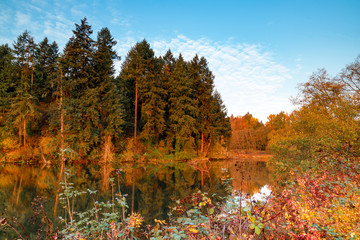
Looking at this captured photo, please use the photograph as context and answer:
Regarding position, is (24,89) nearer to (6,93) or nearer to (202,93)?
(6,93)

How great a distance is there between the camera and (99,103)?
973 inches

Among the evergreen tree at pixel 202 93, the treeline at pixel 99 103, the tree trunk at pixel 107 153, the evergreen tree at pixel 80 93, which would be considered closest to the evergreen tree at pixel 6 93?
the treeline at pixel 99 103

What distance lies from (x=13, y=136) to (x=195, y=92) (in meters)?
23.1

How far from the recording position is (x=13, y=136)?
25.0m

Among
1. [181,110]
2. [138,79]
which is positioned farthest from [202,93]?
[138,79]

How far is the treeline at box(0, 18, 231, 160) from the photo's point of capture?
23.7 m

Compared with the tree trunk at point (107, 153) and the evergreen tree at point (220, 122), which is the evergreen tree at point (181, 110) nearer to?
the evergreen tree at point (220, 122)

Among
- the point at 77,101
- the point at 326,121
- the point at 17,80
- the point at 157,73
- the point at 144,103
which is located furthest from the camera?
the point at 157,73

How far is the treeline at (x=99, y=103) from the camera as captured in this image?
2367cm

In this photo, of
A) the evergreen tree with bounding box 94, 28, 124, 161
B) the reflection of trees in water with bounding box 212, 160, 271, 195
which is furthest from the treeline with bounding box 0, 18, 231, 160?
the reflection of trees in water with bounding box 212, 160, 271, 195

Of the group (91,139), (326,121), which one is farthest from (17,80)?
(326,121)

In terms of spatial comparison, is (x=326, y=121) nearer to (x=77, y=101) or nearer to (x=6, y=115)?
(x=77, y=101)

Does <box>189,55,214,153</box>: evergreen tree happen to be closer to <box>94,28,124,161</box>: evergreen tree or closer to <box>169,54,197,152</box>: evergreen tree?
<box>169,54,197,152</box>: evergreen tree

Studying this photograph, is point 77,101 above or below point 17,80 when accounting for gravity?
below
